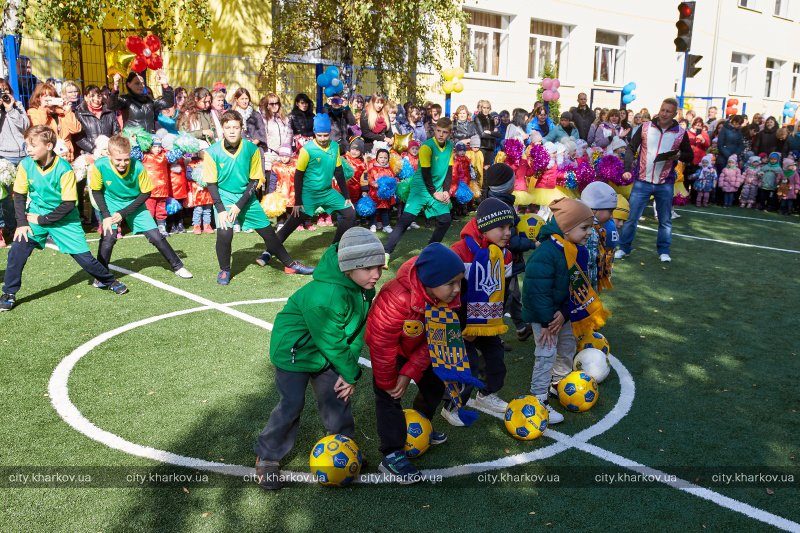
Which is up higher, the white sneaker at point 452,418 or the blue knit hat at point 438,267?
the blue knit hat at point 438,267

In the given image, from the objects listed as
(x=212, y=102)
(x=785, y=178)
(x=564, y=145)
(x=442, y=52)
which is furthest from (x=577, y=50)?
(x=212, y=102)

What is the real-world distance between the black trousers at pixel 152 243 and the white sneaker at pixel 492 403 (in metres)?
5.04

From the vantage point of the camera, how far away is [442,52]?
72.5 ft

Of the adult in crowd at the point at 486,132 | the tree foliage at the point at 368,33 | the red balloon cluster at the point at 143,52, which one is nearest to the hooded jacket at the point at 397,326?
the red balloon cluster at the point at 143,52

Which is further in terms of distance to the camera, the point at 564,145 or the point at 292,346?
the point at 564,145

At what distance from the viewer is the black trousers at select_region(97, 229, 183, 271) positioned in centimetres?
838

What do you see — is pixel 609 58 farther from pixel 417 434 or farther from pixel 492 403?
pixel 417 434

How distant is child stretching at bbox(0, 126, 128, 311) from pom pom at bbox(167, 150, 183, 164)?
3.97m

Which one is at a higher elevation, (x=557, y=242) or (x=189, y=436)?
(x=557, y=242)

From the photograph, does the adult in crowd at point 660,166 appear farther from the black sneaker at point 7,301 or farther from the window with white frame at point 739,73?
the window with white frame at point 739,73

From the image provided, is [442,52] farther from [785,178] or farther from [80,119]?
[80,119]

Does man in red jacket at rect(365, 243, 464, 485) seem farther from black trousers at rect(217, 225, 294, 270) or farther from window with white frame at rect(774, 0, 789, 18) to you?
window with white frame at rect(774, 0, 789, 18)

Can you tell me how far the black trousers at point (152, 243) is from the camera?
838cm

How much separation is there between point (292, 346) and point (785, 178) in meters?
15.5
